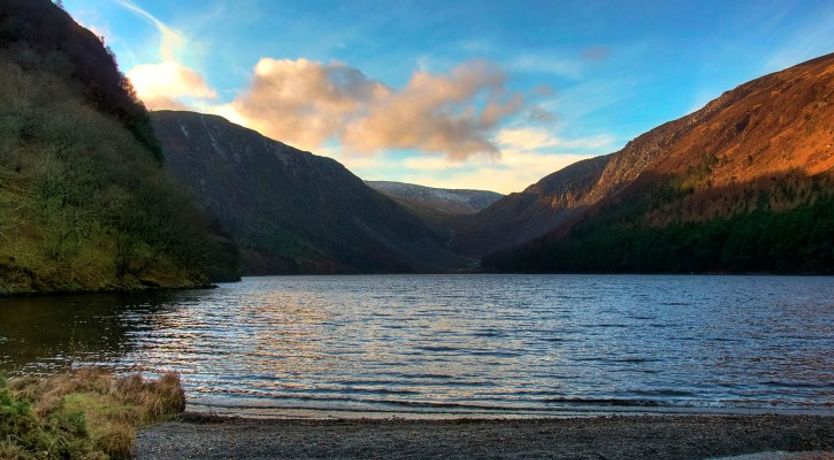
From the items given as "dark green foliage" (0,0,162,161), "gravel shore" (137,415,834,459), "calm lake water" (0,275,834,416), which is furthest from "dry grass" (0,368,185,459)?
"dark green foliage" (0,0,162,161)

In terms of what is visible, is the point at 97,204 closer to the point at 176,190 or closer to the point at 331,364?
the point at 176,190

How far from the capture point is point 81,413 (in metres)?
12.5

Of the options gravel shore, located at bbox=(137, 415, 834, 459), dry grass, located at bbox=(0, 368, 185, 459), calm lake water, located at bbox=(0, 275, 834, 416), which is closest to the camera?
dry grass, located at bbox=(0, 368, 185, 459)

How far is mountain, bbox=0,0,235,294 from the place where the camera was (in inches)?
2908

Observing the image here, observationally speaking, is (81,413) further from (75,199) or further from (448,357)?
(75,199)

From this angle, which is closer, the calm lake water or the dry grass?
the dry grass

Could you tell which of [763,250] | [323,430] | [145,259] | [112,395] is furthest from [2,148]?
[763,250]

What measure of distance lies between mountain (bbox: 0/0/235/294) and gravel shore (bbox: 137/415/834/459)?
6317cm

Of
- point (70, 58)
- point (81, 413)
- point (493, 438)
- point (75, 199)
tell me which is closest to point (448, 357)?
point (493, 438)

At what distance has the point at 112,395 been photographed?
19.1m

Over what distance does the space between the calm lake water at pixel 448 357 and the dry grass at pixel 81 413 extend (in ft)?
8.91

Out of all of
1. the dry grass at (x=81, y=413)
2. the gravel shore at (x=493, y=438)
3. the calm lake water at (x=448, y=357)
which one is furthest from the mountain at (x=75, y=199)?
the gravel shore at (x=493, y=438)

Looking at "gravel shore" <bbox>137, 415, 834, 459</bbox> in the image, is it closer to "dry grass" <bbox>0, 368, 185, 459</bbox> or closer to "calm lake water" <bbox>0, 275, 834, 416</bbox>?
"dry grass" <bbox>0, 368, 185, 459</bbox>

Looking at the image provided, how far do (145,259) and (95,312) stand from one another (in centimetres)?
4436
